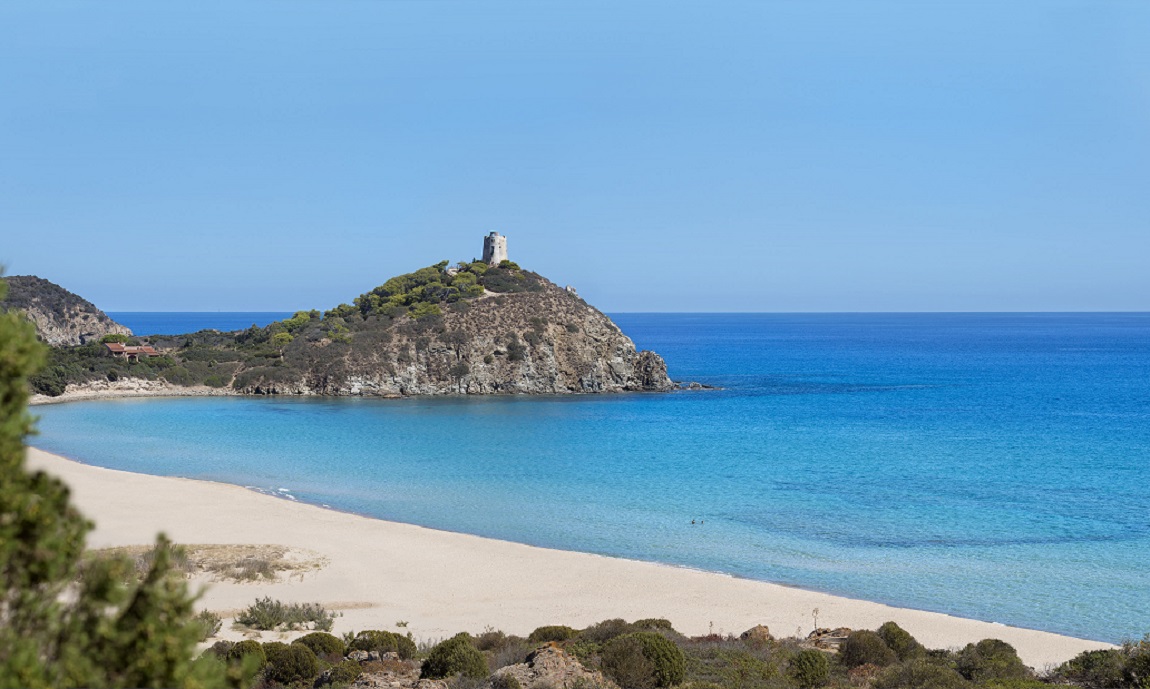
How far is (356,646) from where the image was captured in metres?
15.5

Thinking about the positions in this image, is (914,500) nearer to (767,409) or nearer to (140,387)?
(767,409)

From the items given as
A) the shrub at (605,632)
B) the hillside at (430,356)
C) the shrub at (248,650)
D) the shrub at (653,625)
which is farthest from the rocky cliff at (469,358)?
the shrub at (248,650)

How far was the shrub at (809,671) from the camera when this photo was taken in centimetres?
1326

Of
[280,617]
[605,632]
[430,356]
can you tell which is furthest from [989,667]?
[430,356]

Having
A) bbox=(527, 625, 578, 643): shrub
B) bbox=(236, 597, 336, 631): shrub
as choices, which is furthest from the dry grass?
bbox=(527, 625, 578, 643): shrub

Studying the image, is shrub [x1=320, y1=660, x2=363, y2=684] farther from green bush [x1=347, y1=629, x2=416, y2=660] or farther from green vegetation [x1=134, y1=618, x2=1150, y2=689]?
green bush [x1=347, y1=629, x2=416, y2=660]

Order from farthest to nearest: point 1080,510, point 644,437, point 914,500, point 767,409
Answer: point 767,409, point 644,437, point 914,500, point 1080,510

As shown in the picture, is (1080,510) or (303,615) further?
(1080,510)

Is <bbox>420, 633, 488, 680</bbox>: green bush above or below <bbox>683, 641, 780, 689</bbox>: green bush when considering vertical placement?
above

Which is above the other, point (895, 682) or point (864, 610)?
point (895, 682)

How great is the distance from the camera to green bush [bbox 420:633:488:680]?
12906mm

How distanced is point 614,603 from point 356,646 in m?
7.20

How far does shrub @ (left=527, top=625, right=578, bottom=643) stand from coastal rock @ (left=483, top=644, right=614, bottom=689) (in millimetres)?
2906

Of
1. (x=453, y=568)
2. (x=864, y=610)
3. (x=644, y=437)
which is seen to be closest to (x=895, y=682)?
(x=864, y=610)
